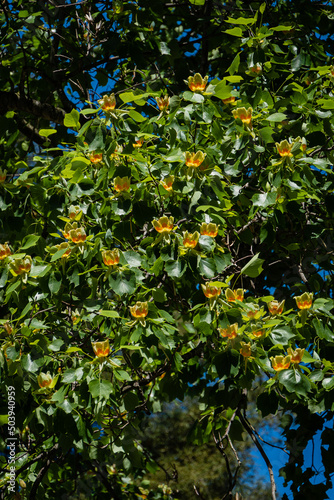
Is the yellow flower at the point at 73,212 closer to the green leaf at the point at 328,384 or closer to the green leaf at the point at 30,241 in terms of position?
the green leaf at the point at 30,241

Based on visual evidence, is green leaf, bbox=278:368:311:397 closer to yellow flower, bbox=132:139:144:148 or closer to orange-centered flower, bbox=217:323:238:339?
orange-centered flower, bbox=217:323:238:339

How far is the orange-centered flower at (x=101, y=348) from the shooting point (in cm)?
199

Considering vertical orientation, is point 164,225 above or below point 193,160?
below

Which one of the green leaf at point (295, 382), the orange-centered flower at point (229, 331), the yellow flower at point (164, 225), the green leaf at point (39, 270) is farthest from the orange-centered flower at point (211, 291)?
the green leaf at point (39, 270)

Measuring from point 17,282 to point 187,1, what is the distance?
239cm

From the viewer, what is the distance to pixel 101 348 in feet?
6.57

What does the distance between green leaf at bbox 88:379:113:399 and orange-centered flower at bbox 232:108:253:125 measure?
110cm

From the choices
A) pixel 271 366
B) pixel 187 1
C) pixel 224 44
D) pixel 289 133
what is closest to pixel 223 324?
pixel 271 366

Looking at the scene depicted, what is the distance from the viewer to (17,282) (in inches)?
83.0

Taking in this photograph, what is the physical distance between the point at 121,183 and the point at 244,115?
55 cm

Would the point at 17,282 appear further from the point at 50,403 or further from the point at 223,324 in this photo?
the point at 223,324

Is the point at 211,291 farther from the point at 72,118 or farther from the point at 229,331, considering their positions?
the point at 72,118

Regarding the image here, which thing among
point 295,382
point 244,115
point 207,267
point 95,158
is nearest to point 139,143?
point 95,158

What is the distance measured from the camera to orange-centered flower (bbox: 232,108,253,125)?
90.3 inches
